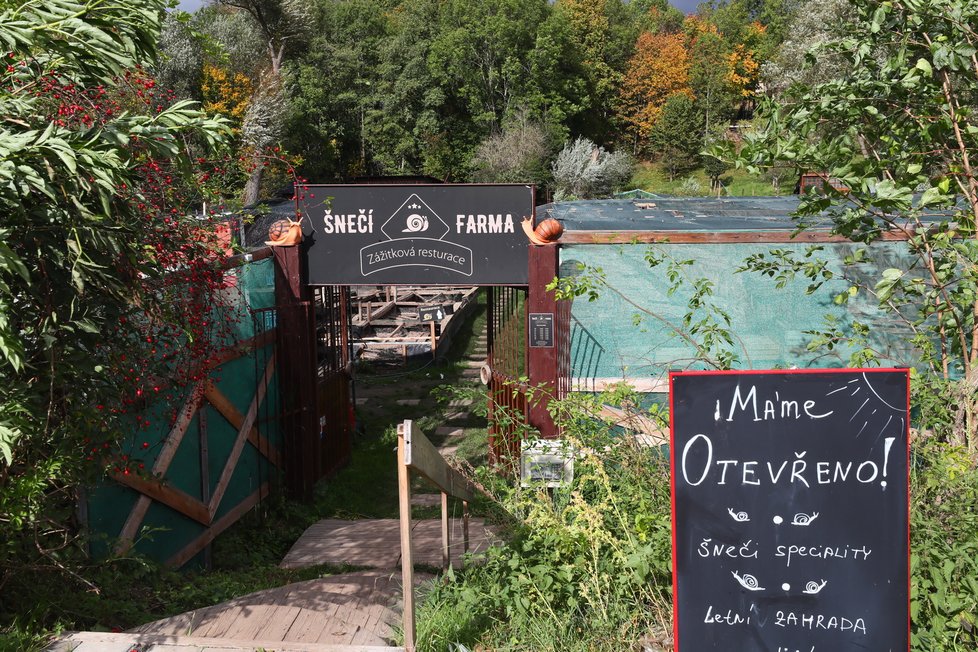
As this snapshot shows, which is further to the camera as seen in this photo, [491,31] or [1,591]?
[491,31]

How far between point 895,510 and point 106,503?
189 inches

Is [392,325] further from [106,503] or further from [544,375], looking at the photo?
[106,503]

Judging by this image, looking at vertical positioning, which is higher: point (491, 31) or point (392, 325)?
point (491, 31)

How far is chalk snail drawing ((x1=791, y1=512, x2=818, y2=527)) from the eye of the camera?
284cm

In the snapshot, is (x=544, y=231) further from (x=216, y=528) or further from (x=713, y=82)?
(x=713, y=82)

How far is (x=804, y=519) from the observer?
2.84 metres

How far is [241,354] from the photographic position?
7406 millimetres

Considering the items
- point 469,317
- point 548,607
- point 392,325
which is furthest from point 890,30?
point 469,317

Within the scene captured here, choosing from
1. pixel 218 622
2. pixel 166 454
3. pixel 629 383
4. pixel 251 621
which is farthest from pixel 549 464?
pixel 166 454

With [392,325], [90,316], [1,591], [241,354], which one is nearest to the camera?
[90,316]

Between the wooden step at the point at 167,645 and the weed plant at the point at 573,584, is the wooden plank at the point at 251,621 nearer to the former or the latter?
the wooden step at the point at 167,645

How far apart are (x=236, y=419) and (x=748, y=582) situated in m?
5.61

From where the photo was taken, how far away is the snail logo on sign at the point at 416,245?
8.20 metres

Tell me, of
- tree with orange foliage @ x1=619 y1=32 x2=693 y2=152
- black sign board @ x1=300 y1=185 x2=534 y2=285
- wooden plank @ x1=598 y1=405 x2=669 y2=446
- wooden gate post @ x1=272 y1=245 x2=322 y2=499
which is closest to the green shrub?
wooden plank @ x1=598 y1=405 x2=669 y2=446
